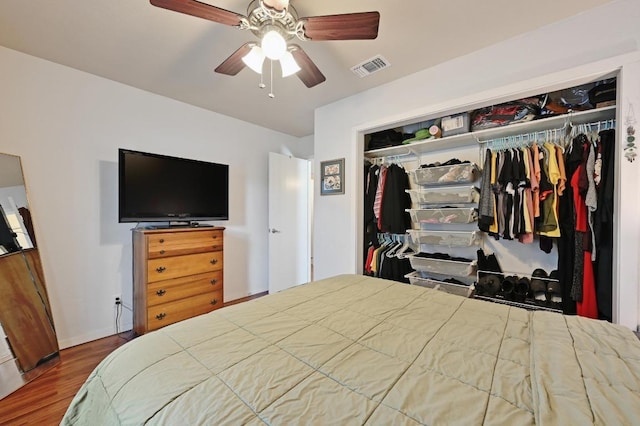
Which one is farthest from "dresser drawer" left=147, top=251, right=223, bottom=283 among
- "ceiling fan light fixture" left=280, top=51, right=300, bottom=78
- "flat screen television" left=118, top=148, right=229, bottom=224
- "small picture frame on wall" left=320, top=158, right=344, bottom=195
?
"ceiling fan light fixture" left=280, top=51, right=300, bottom=78

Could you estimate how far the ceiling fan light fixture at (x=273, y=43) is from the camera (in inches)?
55.5

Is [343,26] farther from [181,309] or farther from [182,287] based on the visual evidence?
[181,309]

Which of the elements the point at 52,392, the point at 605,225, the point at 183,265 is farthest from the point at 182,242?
the point at 605,225

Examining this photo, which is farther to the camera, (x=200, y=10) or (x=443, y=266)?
(x=443, y=266)

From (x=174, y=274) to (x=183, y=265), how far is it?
11 centimetres

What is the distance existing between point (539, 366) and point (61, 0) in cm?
286

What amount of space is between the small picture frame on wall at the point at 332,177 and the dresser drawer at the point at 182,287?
4.84 feet

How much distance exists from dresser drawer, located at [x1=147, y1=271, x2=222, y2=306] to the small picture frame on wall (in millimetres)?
1475

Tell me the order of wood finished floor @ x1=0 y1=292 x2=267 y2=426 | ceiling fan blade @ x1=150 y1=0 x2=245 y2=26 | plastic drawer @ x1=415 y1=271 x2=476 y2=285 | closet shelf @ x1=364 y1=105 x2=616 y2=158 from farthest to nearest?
1. plastic drawer @ x1=415 y1=271 x2=476 y2=285
2. closet shelf @ x1=364 y1=105 x2=616 y2=158
3. wood finished floor @ x1=0 y1=292 x2=267 y2=426
4. ceiling fan blade @ x1=150 y1=0 x2=245 y2=26

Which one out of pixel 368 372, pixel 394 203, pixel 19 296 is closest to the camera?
pixel 368 372

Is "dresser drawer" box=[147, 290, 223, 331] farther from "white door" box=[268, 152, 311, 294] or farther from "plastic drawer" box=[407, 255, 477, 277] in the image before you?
"plastic drawer" box=[407, 255, 477, 277]

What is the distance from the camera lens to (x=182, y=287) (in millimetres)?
2549

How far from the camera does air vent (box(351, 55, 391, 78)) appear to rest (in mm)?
2152

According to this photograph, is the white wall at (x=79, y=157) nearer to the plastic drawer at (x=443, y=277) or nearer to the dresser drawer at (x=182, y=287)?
the dresser drawer at (x=182, y=287)
